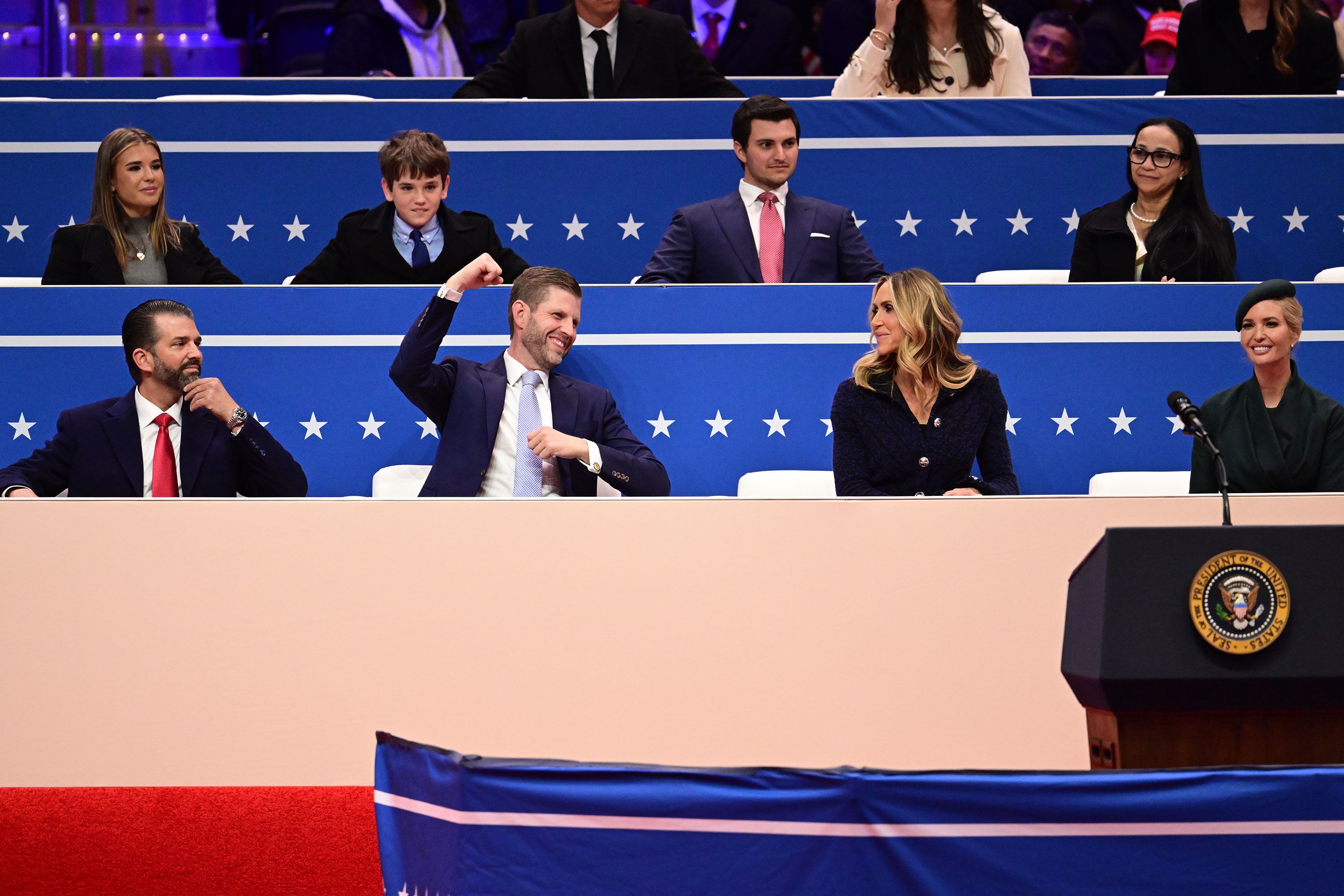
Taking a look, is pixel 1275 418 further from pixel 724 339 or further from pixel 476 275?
pixel 476 275

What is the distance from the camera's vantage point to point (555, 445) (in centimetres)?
280

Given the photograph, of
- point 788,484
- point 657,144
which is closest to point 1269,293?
point 788,484

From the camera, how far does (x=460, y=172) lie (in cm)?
407

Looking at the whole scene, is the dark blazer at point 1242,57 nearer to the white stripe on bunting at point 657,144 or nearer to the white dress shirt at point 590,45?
the white stripe on bunting at point 657,144

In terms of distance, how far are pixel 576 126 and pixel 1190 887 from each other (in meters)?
3.22

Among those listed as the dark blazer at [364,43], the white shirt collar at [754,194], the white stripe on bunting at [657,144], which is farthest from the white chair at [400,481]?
the dark blazer at [364,43]

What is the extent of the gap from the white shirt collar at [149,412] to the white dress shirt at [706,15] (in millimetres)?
3055

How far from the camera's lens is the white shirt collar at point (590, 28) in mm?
4359

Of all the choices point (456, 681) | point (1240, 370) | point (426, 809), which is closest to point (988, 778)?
Answer: point (426, 809)

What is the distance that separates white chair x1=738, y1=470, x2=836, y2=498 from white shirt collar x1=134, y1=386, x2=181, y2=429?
123cm

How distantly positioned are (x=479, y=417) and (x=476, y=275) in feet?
1.05

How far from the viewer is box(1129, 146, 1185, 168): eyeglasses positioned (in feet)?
11.5

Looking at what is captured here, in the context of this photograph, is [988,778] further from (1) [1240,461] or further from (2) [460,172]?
(2) [460,172]

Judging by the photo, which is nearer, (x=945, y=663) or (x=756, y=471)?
(x=945, y=663)
